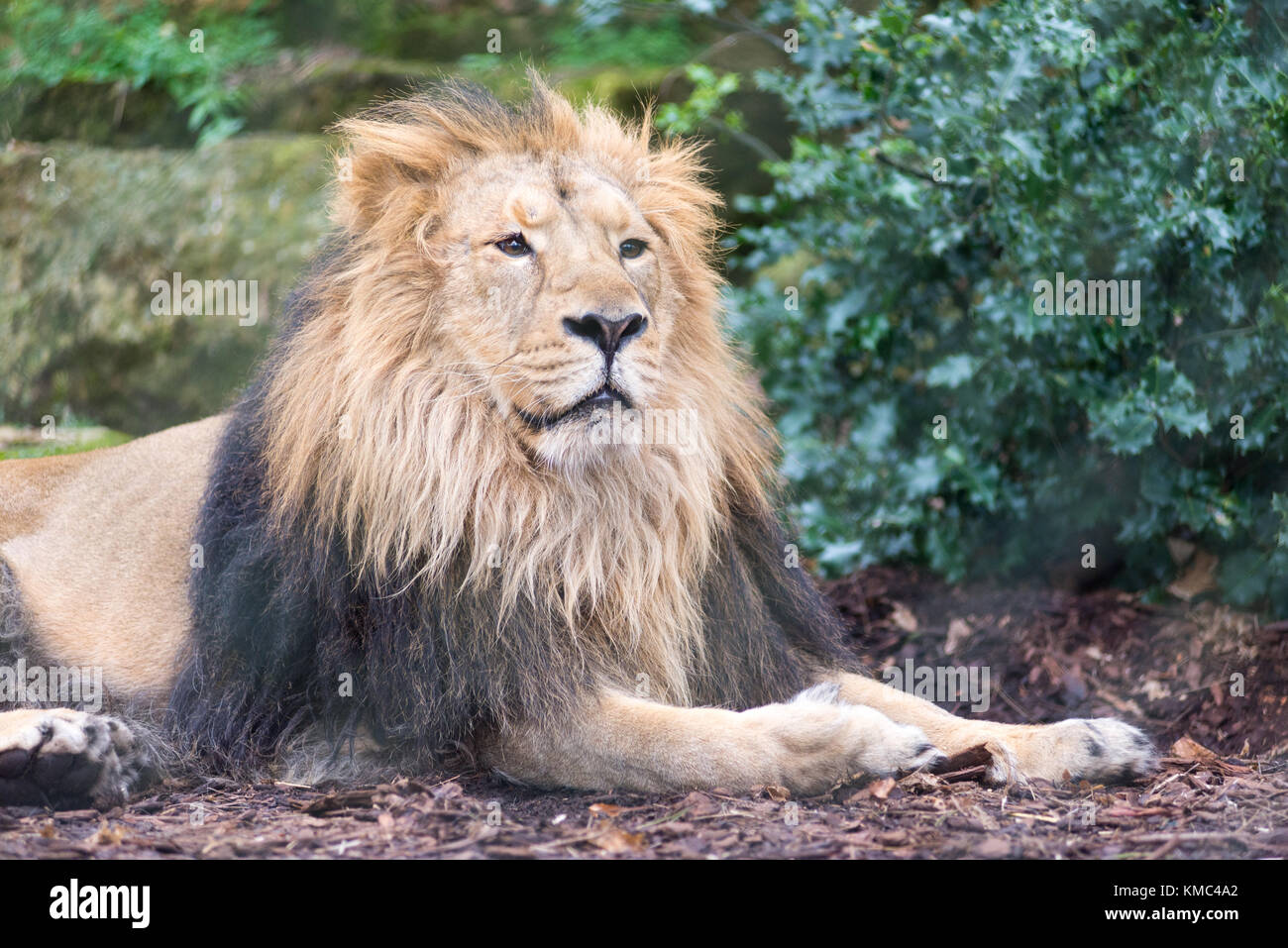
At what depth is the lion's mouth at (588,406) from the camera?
372cm

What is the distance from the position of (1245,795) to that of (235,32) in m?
9.35

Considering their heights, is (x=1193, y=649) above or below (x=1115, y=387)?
below

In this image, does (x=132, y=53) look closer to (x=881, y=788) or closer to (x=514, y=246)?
(x=514, y=246)

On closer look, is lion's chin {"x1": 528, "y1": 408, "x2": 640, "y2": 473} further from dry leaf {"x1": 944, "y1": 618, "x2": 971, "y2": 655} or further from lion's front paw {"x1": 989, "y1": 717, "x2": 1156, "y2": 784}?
dry leaf {"x1": 944, "y1": 618, "x2": 971, "y2": 655}

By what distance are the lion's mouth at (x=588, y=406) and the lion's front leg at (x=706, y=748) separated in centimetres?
83

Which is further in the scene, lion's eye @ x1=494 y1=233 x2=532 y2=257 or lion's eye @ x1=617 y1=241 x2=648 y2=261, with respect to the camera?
lion's eye @ x1=617 y1=241 x2=648 y2=261

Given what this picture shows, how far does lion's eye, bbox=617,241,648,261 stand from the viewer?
4.08 meters

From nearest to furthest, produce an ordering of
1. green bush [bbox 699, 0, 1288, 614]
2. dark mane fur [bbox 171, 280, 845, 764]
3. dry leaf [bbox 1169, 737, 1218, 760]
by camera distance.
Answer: dark mane fur [bbox 171, 280, 845, 764] < dry leaf [bbox 1169, 737, 1218, 760] < green bush [bbox 699, 0, 1288, 614]

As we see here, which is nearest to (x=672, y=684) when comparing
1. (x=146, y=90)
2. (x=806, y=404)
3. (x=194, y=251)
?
(x=806, y=404)

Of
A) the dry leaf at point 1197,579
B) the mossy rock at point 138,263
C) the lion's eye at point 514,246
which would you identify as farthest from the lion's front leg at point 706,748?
the mossy rock at point 138,263

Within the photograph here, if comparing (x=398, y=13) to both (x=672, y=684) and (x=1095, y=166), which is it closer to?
(x=1095, y=166)

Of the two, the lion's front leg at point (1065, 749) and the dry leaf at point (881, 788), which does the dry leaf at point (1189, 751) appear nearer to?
the lion's front leg at point (1065, 749)

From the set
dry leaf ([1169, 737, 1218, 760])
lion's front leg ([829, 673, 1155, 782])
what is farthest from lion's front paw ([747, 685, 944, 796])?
dry leaf ([1169, 737, 1218, 760])

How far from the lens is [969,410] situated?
19.1 feet
